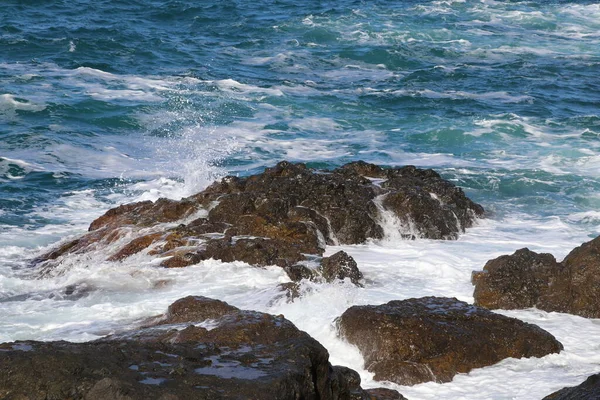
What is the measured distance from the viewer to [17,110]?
70.5 feet

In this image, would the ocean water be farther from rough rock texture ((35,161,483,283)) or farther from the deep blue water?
rough rock texture ((35,161,483,283))

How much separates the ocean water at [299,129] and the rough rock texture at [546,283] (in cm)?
25

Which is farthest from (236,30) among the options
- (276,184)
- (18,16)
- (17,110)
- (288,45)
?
(276,184)

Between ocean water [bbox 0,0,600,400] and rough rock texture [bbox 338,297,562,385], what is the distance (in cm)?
17

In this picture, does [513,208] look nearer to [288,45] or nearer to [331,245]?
[331,245]

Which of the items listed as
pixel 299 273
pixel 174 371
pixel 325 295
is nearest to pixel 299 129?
→ pixel 299 273

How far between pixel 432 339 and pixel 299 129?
13.6 m

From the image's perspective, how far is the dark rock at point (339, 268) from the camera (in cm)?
1034

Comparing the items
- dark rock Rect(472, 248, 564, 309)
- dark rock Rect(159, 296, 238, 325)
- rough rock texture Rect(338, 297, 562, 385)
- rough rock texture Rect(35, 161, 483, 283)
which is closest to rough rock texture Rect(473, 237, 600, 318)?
dark rock Rect(472, 248, 564, 309)

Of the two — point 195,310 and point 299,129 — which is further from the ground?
point 195,310

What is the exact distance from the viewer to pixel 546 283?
9.95m

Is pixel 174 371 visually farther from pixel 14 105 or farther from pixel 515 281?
pixel 14 105

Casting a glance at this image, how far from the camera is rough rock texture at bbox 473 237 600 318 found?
9.72 meters

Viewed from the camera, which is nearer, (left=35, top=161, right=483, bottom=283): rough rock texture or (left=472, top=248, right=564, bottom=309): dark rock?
(left=472, top=248, right=564, bottom=309): dark rock
